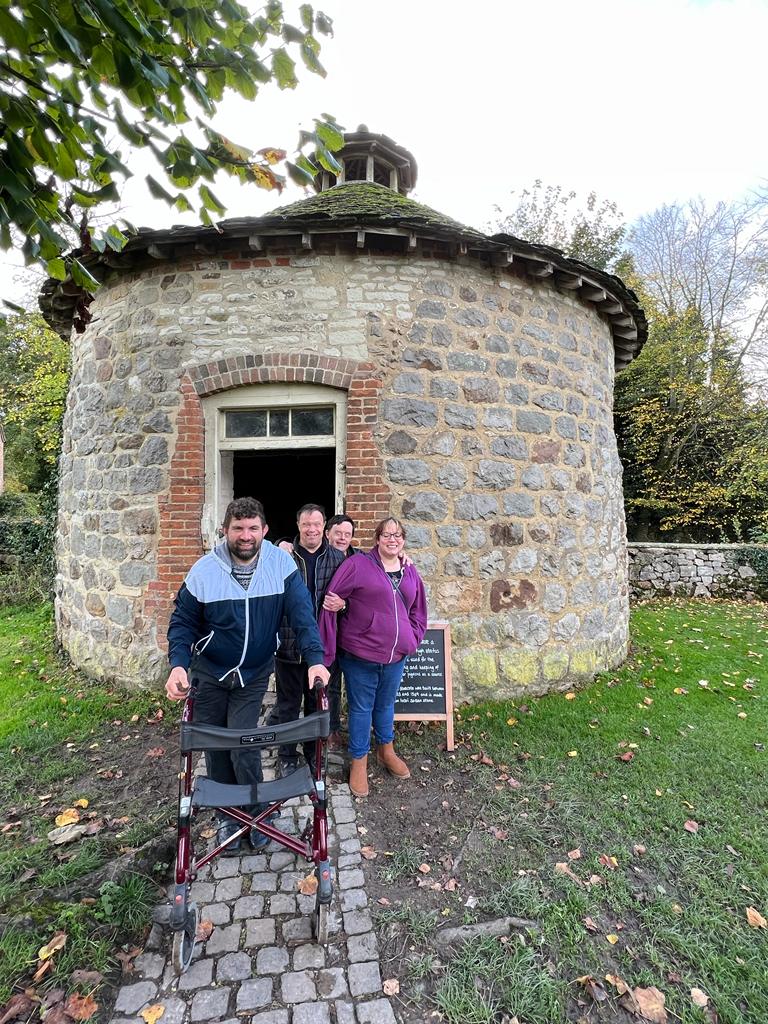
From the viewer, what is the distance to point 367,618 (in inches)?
145

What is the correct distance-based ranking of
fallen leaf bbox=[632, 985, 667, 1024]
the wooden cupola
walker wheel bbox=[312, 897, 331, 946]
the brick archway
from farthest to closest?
the wooden cupola
the brick archway
walker wheel bbox=[312, 897, 331, 946]
fallen leaf bbox=[632, 985, 667, 1024]

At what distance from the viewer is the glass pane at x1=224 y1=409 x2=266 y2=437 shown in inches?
209

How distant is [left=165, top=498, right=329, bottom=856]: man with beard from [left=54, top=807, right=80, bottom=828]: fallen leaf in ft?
3.36

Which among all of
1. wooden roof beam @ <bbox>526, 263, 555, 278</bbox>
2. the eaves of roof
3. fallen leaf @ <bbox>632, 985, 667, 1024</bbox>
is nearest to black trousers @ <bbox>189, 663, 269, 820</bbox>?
fallen leaf @ <bbox>632, 985, 667, 1024</bbox>

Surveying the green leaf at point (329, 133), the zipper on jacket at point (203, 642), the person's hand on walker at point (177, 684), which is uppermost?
the green leaf at point (329, 133)

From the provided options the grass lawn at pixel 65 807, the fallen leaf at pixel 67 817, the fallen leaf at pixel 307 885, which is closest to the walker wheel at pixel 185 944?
the grass lawn at pixel 65 807

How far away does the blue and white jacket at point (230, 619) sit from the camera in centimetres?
290

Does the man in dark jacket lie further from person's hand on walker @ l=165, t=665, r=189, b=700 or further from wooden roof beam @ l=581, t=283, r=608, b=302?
wooden roof beam @ l=581, t=283, r=608, b=302

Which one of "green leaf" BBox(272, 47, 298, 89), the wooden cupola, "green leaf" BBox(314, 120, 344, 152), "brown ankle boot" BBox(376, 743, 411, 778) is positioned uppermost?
the wooden cupola

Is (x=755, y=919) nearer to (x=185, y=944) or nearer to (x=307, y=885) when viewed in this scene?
(x=307, y=885)

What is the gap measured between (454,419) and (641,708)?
11.5ft

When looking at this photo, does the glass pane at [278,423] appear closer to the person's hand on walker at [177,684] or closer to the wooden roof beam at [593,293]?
the person's hand on walker at [177,684]

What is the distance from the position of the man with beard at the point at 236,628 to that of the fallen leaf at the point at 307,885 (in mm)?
400

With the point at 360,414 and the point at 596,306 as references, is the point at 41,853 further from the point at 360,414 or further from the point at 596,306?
the point at 596,306
